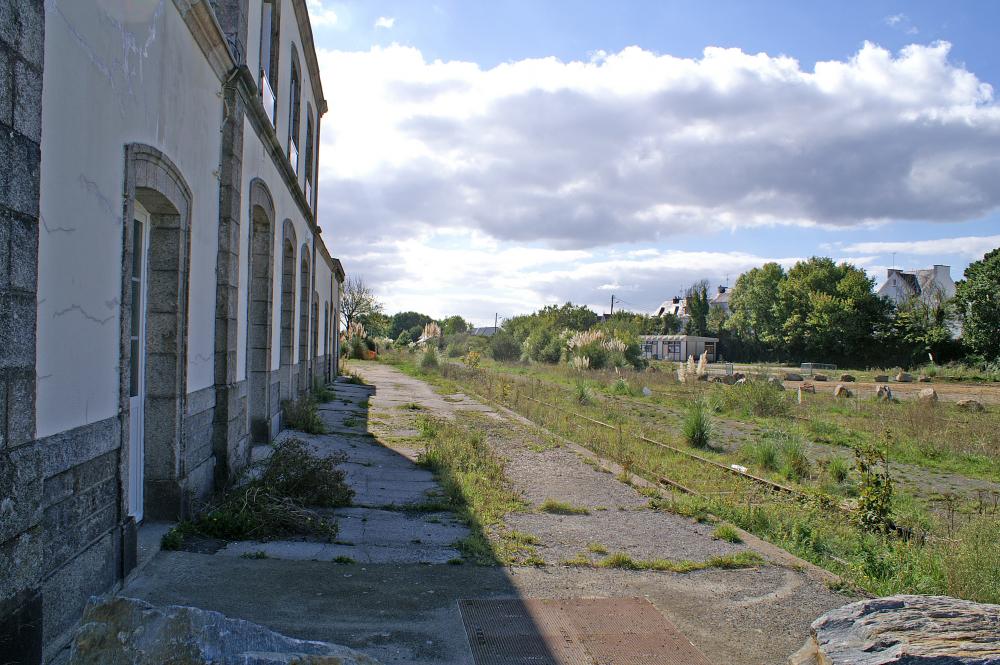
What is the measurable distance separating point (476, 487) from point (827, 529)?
378 cm

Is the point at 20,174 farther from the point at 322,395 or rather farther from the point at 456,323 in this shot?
the point at 456,323

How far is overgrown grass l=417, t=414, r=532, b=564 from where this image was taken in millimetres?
6078

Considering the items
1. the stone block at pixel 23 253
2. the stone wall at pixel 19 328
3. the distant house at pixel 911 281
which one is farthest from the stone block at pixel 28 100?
the distant house at pixel 911 281

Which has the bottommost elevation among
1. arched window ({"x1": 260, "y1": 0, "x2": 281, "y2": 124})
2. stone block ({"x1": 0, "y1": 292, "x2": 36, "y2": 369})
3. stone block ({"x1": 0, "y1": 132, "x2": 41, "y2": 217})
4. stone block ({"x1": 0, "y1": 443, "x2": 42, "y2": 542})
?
stone block ({"x1": 0, "y1": 443, "x2": 42, "y2": 542})

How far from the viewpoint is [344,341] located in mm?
46031

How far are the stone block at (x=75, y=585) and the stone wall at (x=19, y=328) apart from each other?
18cm

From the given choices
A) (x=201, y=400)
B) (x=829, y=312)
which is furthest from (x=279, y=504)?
(x=829, y=312)

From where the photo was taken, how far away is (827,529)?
7.16m

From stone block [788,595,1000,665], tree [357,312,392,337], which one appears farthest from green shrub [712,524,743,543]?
tree [357,312,392,337]

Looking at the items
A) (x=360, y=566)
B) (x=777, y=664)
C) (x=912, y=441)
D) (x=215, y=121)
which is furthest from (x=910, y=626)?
(x=912, y=441)

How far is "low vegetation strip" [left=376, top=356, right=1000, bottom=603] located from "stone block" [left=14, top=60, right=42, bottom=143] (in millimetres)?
5934

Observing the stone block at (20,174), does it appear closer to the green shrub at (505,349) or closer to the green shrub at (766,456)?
the green shrub at (766,456)

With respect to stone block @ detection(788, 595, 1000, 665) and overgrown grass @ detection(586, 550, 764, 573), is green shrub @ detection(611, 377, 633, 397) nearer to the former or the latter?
overgrown grass @ detection(586, 550, 764, 573)

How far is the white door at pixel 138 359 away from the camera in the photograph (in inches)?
210
